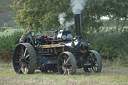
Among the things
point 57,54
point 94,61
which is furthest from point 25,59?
point 94,61

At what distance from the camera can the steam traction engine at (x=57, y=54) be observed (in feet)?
38.5

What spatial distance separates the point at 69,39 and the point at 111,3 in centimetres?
649

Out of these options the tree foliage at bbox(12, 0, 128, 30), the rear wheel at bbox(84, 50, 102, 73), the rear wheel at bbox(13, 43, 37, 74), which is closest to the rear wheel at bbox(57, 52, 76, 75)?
the rear wheel at bbox(84, 50, 102, 73)

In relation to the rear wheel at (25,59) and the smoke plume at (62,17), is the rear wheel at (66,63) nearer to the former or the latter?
the rear wheel at (25,59)

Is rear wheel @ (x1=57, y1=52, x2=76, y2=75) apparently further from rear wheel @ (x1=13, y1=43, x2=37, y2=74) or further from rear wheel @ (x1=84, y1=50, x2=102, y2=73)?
rear wheel @ (x1=13, y1=43, x2=37, y2=74)

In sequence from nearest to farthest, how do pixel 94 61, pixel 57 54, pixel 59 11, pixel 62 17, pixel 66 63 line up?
pixel 66 63
pixel 94 61
pixel 57 54
pixel 62 17
pixel 59 11

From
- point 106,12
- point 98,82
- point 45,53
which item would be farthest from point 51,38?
point 106,12

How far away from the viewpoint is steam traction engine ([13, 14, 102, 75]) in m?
11.7

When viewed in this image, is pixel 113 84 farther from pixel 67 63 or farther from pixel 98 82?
pixel 67 63

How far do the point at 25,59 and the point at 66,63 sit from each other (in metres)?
2.06

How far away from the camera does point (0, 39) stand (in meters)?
20.7

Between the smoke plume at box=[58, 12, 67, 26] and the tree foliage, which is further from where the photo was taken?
the tree foliage

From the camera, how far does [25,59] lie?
41.9ft

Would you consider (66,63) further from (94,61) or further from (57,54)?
(94,61)
